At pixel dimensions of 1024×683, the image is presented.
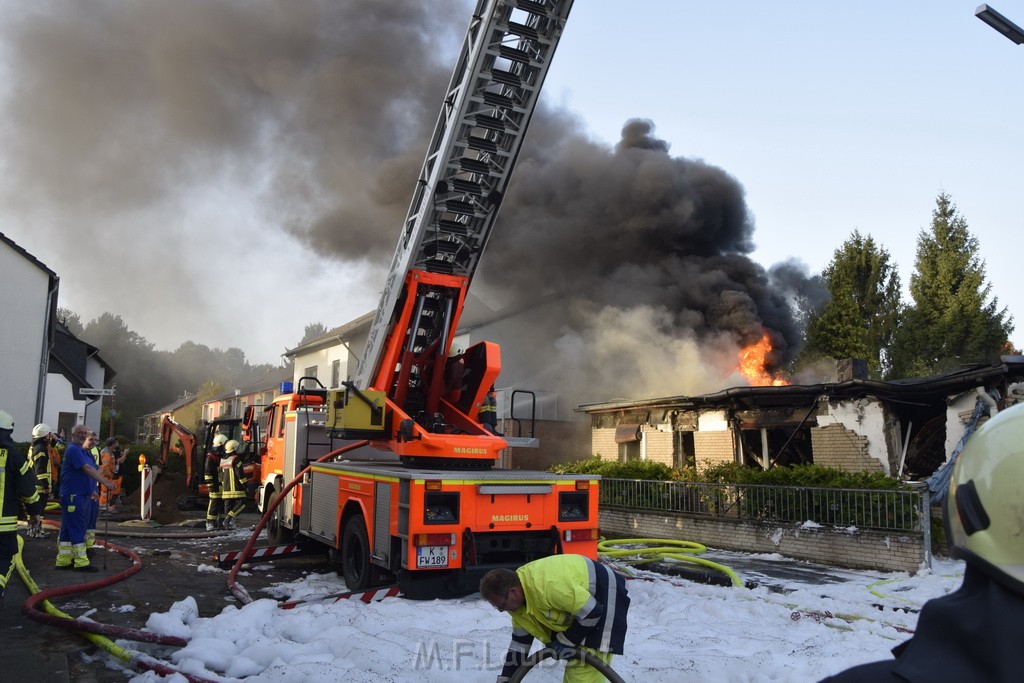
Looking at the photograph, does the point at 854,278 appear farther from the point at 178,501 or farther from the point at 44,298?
the point at 44,298

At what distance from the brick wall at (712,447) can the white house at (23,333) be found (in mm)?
17943

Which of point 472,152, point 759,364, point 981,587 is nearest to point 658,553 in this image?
point 472,152

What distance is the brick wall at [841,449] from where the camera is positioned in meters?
14.9

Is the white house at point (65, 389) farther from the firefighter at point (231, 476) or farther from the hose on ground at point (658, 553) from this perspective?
the hose on ground at point (658, 553)

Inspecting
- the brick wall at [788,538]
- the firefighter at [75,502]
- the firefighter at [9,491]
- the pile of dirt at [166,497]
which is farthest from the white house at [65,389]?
the firefighter at [9,491]

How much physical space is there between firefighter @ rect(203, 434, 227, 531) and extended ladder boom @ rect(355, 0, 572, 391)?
5.83m

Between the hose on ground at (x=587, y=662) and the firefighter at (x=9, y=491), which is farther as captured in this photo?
the firefighter at (x=9, y=491)

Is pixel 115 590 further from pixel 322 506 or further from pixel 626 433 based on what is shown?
pixel 626 433

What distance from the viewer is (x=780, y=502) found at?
12242 millimetres

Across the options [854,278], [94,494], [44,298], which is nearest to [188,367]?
[44,298]

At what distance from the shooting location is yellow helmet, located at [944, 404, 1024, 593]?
1.30 meters

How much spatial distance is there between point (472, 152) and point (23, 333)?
743 inches

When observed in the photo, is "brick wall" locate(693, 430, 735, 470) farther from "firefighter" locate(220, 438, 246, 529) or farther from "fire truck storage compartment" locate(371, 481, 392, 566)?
"fire truck storage compartment" locate(371, 481, 392, 566)

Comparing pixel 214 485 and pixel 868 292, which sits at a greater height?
pixel 868 292
